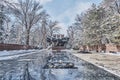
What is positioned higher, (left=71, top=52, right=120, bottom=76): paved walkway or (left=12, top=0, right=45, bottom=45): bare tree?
(left=12, top=0, right=45, bottom=45): bare tree

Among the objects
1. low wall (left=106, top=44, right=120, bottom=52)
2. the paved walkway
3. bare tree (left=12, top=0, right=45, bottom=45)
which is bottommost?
the paved walkway

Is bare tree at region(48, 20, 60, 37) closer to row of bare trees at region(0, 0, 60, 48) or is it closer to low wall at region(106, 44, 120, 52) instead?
row of bare trees at region(0, 0, 60, 48)

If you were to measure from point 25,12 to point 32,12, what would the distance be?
2469 mm

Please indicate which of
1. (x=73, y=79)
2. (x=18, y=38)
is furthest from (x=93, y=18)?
(x=73, y=79)

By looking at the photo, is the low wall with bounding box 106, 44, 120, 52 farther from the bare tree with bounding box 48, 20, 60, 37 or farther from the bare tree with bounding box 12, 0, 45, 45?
the bare tree with bounding box 48, 20, 60, 37

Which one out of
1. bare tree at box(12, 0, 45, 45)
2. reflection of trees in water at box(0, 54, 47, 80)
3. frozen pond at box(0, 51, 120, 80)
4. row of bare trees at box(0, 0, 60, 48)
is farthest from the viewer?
bare tree at box(12, 0, 45, 45)

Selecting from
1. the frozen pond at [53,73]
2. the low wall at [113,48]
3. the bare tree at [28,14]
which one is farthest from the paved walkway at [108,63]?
the bare tree at [28,14]

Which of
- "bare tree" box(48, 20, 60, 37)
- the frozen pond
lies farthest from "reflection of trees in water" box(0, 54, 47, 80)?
"bare tree" box(48, 20, 60, 37)

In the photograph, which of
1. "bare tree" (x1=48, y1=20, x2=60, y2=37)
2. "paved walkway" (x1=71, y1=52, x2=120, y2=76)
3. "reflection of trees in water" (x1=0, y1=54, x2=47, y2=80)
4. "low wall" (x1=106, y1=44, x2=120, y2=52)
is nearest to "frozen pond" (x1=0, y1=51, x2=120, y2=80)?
"reflection of trees in water" (x1=0, y1=54, x2=47, y2=80)

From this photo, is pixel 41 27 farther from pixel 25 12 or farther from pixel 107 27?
pixel 107 27

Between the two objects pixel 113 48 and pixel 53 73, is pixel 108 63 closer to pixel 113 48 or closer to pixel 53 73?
pixel 53 73

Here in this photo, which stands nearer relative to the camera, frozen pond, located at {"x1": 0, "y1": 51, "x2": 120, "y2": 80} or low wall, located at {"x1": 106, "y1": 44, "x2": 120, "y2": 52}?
frozen pond, located at {"x1": 0, "y1": 51, "x2": 120, "y2": 80}

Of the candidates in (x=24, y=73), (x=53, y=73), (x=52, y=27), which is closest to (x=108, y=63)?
(x=53, y=73)

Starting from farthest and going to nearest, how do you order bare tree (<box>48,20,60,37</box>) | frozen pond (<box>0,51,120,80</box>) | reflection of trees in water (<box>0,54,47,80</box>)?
bare tree (<box>48,20,60,37</box>), frozen pond (<box>0,51,120,80</box>), reflection of trees in water (<box>0,54,47,80</box>)
